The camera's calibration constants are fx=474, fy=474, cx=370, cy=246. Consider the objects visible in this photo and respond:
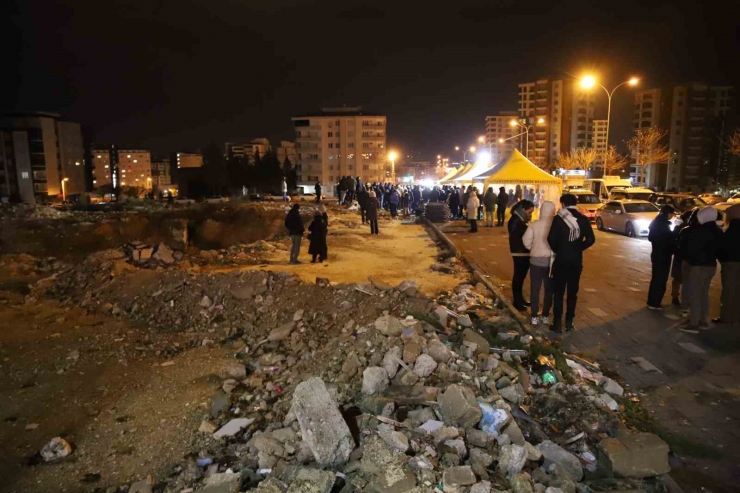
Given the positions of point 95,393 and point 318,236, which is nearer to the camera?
point 95,393

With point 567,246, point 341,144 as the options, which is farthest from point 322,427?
point 341,144

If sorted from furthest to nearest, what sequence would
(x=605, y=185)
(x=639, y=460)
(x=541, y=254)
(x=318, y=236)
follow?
(x=605, y=185)
(x=318, y=236)
(x=541, y=254)
(x=639, y=460)

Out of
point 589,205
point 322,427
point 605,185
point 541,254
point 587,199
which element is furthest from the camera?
point 605,185

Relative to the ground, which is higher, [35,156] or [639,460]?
[35,156]

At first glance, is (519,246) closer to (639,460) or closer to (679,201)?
(639,460)

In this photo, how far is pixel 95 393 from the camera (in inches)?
237

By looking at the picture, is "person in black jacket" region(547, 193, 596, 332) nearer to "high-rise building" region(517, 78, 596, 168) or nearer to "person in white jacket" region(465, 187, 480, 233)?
"person in white jacket" region(465, 187, 480, 233)

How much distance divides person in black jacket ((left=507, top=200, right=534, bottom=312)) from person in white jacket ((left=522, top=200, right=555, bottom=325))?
76cm

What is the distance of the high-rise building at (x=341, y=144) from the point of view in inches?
3610

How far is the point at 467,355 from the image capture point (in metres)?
5.62

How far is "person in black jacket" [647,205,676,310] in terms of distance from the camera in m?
8.21

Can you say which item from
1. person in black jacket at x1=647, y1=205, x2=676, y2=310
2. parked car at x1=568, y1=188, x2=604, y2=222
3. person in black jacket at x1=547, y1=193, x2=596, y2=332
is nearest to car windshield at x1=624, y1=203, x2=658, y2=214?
parked car at x1=568, y1=188, x2=604, y2=222

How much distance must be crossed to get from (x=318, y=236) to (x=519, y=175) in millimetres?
12599

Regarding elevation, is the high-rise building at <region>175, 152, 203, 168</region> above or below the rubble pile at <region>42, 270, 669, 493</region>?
above
